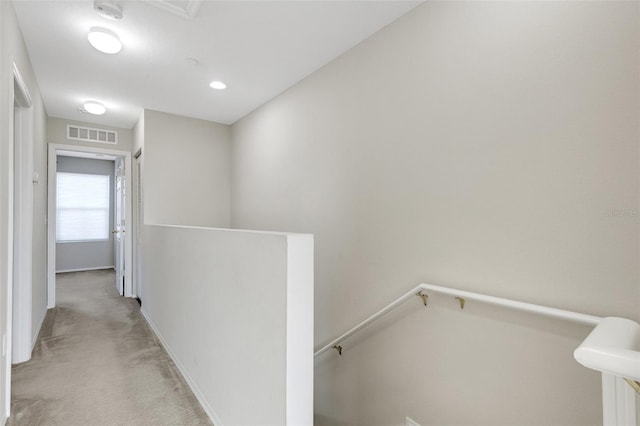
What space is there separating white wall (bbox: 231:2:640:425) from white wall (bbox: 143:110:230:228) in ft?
7.28

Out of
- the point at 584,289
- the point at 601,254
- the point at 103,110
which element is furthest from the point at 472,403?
the point at 103,110

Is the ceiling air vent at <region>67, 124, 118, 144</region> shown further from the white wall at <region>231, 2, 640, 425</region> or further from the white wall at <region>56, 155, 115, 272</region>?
the white wall at <region>231, 2, 640, 425</region>

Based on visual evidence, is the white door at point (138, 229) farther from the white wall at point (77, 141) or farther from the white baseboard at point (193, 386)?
the white baseboard at point (193, 386)

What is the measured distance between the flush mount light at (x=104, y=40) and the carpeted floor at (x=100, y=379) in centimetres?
251

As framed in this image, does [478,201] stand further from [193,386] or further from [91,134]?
A: [91,134]

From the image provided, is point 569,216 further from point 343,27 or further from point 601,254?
point 343,27

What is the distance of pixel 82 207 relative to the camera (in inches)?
270

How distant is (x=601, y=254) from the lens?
4.08 feet

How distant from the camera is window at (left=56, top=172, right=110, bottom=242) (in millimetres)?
6652

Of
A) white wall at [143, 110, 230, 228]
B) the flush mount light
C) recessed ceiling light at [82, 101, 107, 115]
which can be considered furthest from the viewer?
white wall at [143, 110, 230, 228]

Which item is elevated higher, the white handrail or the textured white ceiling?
the textured white ceiling

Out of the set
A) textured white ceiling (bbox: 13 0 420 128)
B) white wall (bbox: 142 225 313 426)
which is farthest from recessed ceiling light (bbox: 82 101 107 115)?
white wall (bbox: 142 225 313 426)

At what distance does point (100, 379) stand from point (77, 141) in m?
3.31

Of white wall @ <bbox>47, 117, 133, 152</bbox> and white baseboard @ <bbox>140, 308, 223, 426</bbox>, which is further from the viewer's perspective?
white wall @ <bbox>47, 117, 133, 152</bbox>
